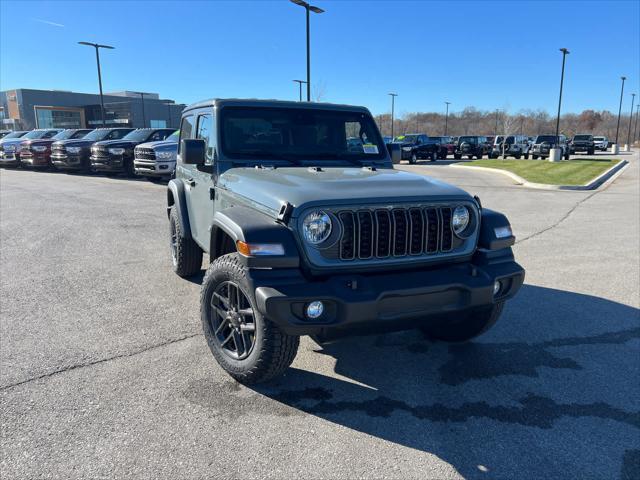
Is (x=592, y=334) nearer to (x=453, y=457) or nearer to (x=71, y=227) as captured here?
(x=453, y=457)

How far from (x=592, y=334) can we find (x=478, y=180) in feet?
52.2

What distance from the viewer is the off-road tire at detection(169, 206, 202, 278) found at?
5492 millimetres

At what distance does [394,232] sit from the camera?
3139mm

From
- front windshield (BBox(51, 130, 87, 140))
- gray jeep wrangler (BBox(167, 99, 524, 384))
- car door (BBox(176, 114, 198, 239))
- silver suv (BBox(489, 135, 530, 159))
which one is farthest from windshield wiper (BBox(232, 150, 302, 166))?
silver suv (BBox(489, 135, 530, 159))

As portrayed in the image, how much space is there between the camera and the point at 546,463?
8.75ft

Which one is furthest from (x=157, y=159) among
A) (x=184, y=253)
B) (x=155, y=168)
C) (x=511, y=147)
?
(x=511, y=147)

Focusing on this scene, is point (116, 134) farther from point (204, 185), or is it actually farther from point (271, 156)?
point (271, 156)

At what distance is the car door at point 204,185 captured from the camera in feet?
14.3

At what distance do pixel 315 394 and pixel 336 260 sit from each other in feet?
3.28

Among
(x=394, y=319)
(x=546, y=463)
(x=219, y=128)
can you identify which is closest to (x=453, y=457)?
(x=546, y=463)

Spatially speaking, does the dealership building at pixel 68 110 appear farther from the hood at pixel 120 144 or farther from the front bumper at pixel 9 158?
the hood at pixel 120 144

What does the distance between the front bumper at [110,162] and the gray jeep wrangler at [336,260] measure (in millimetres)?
15011

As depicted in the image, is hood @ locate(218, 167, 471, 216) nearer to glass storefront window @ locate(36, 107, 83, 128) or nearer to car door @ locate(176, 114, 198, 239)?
car door @ locate(176, 114, 198, 239)

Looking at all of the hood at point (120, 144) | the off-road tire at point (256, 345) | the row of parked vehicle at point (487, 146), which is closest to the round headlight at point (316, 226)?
the off-road tire at point (256, 345)
